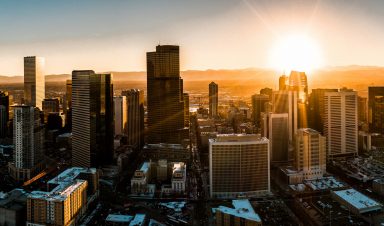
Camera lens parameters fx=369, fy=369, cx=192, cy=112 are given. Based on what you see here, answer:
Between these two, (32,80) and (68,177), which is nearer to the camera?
(68,177)

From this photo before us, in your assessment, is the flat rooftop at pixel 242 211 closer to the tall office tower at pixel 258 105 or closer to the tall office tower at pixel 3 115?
the tall office tower at pixel 258 105

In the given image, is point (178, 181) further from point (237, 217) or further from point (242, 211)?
point (237, 217)

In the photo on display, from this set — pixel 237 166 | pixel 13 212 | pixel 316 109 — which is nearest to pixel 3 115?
pixel 13 212

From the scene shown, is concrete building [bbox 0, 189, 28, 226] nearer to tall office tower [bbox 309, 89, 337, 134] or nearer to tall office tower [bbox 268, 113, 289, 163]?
tall office tower [bbox 268, 113, 289, 163]

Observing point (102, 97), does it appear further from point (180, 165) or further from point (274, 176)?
point (274, 176)

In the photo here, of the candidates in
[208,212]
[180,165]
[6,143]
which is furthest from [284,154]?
[6,143]

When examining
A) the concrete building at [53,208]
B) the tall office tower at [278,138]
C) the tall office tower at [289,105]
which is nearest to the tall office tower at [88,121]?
the concrete building at [53,208]

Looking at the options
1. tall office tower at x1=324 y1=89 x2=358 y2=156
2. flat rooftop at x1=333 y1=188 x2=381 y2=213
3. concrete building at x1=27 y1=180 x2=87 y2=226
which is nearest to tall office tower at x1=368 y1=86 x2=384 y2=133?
tall office tower at x1=324 y1=89 x2=358 y2=156
